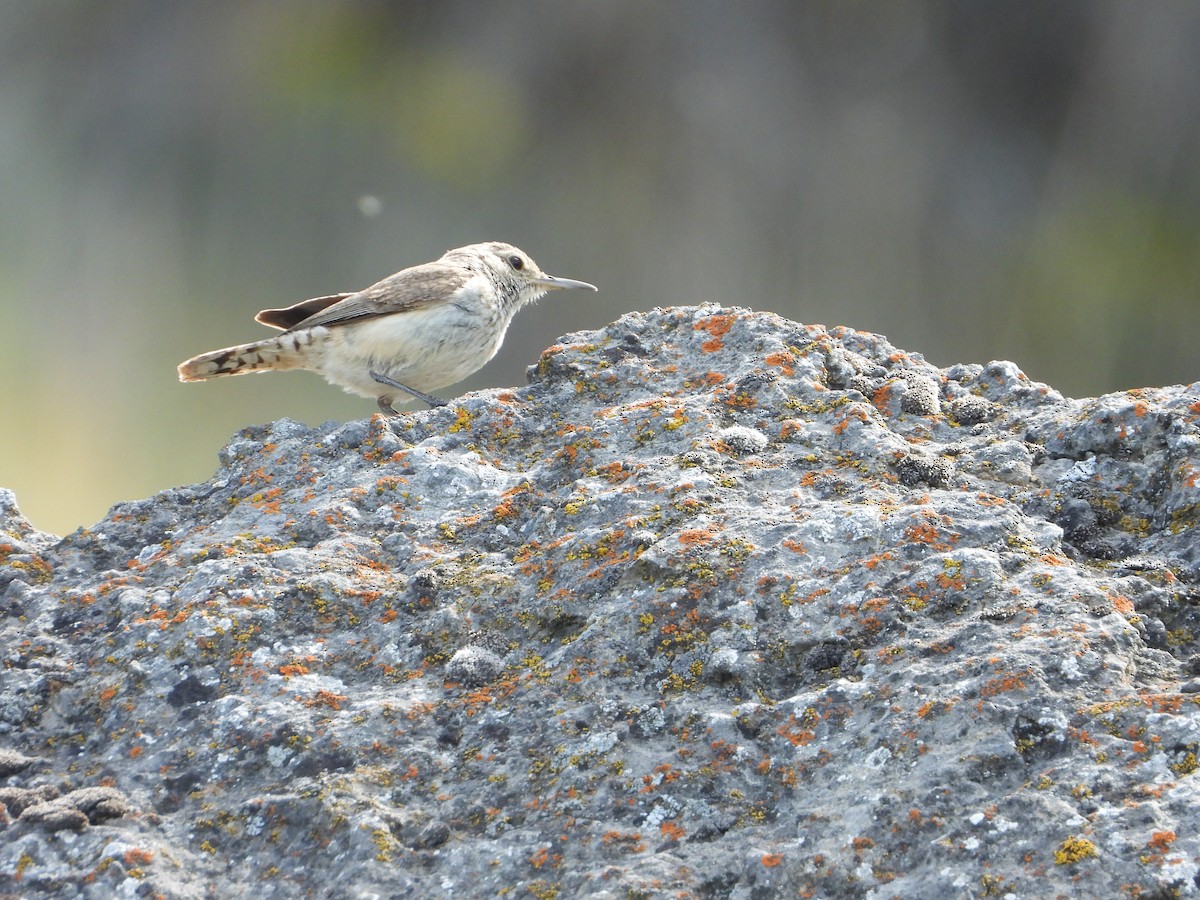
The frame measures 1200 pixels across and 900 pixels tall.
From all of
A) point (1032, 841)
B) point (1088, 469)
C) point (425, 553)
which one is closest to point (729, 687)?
point (1032, 841)

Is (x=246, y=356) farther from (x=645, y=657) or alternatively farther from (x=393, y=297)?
(x=645, y=657)

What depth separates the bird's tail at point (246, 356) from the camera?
7.20 meters

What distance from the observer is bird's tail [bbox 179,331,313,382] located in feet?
23.6

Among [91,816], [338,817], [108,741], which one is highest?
[108,741]

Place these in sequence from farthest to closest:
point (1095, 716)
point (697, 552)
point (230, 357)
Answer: point (230, 357)
point (697, 552)
point (1095, 716)

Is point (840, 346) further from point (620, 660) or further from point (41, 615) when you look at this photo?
point (41, 615)

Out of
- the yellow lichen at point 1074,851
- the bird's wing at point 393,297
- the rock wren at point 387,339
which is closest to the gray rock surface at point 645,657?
the yellow lichen at point 1074,851

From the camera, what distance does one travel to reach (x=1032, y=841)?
8.29 ft

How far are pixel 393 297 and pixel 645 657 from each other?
15.2 feet

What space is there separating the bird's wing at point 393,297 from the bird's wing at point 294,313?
0.03 m

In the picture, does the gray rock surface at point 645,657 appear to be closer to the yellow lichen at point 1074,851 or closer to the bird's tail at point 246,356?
the yellow lichen at point 1074,851

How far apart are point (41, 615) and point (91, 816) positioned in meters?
1.05

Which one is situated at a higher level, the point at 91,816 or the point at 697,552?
the point at 697,552

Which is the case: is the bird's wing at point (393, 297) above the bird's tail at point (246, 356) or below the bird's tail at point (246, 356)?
above
